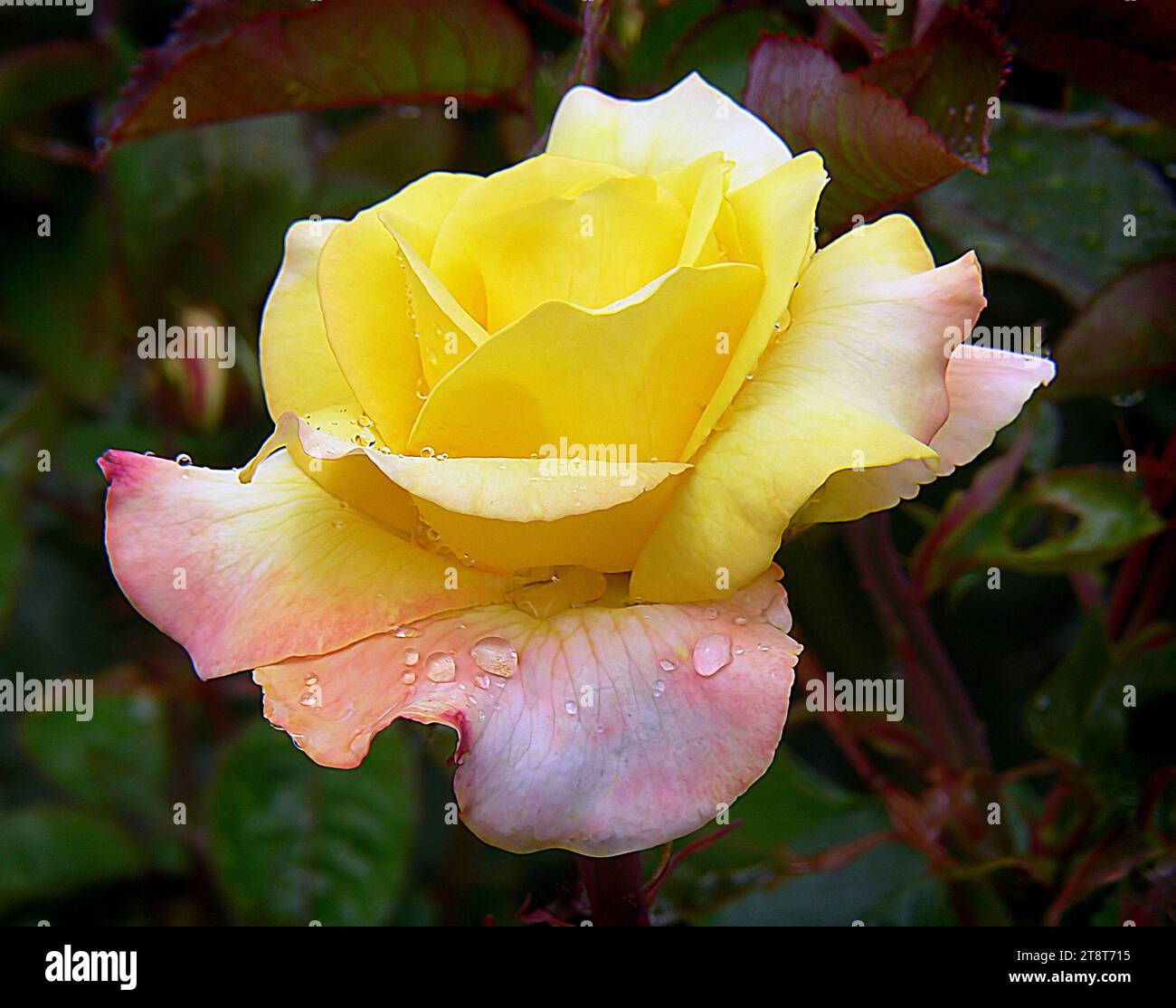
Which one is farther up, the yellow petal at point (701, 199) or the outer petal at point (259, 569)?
the yellow petal at point (701, 199)

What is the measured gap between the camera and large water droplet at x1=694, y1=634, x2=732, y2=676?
35 centimetres

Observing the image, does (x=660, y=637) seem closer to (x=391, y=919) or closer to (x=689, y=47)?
(x=689, y=47)

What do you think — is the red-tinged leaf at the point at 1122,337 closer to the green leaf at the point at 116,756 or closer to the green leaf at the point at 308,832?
the green leaf at the point at 308,832

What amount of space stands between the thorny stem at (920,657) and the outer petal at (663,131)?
210 millimetres

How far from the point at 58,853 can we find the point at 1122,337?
2.58 feet

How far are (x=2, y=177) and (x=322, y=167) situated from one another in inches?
13.6

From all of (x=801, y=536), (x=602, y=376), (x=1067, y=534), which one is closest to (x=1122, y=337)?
(x=1067, y=534)

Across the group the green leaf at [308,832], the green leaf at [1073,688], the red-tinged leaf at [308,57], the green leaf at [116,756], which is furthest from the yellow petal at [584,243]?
the green leaf at [116,756]

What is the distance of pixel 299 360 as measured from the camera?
437 millimetres

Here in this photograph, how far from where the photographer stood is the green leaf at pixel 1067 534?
54 centimetres

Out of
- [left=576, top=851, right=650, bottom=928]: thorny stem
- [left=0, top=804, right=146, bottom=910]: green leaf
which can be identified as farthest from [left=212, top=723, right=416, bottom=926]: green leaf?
[left=576, top=851, right=650, bottom=928]: thorny stem

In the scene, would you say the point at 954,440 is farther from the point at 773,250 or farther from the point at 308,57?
the point at 308,57

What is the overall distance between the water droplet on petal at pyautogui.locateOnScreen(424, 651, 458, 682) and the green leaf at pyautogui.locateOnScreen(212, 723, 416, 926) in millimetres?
391

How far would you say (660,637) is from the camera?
1.19 feet
